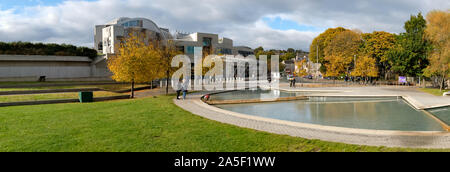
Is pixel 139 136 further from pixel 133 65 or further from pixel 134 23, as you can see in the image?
pixel 134 23

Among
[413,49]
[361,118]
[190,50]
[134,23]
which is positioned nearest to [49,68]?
[134,23]

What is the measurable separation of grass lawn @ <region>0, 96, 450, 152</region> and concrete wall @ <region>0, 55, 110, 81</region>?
3137 centimetres

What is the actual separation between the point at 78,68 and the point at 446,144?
150 feet

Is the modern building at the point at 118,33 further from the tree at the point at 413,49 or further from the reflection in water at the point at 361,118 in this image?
the tree at the point at 413,49

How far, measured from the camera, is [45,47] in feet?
124

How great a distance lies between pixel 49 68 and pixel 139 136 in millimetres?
38726

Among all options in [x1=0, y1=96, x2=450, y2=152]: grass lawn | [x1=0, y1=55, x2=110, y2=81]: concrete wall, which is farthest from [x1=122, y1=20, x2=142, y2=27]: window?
[x1=0, y1=96, x2=450, y2=152]: grass lawn

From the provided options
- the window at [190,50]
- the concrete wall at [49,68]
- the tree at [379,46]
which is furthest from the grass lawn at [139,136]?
the window at [190,50]

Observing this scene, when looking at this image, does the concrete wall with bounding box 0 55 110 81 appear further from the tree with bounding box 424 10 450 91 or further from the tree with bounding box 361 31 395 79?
the tree with bounding box 361 31 395 79

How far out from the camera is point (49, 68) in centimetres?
3794

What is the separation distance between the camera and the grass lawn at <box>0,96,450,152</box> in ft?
21.0
